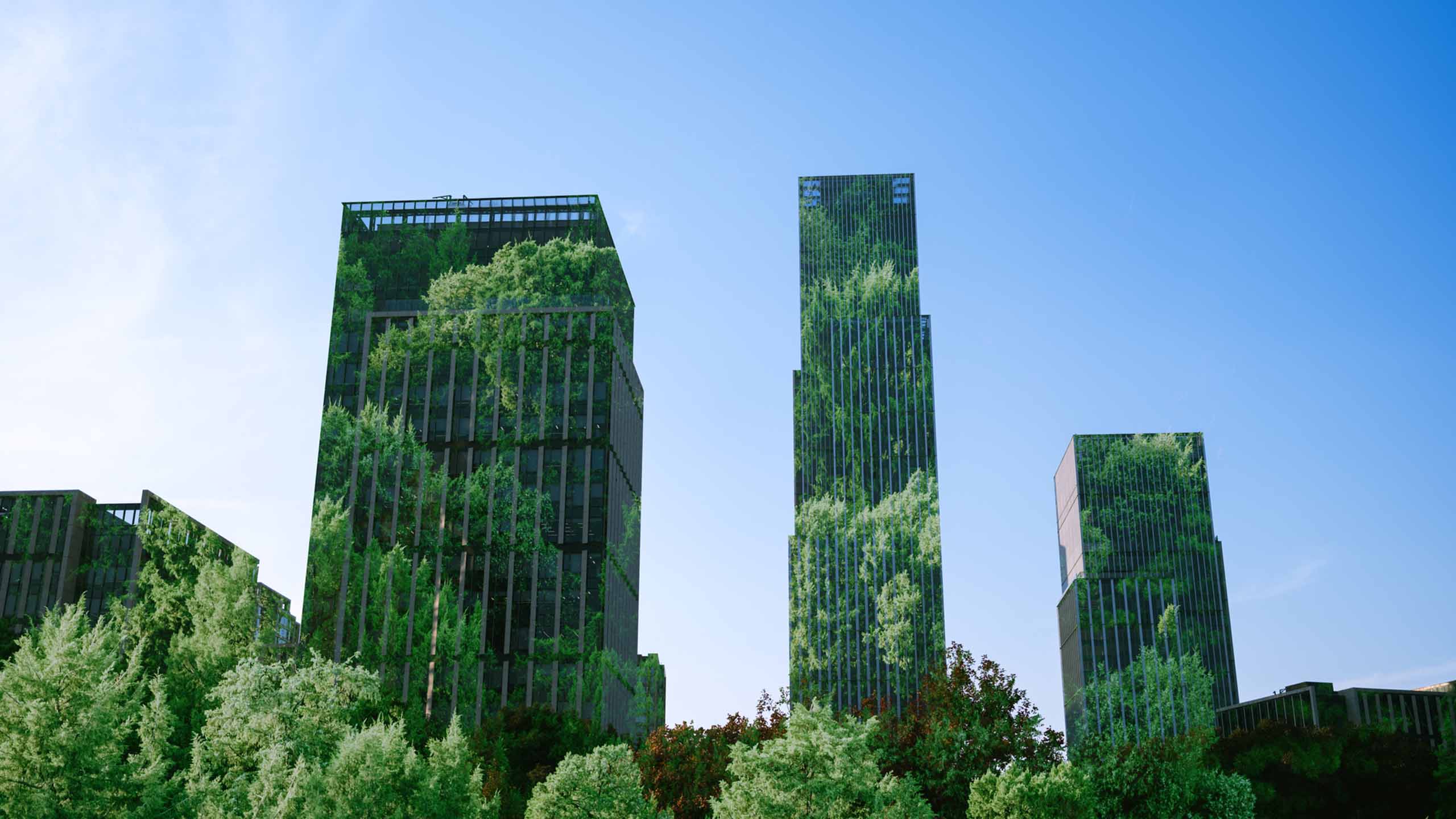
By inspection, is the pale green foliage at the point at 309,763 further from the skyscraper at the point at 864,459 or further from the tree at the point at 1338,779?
the skyscraper at the point at 864,459

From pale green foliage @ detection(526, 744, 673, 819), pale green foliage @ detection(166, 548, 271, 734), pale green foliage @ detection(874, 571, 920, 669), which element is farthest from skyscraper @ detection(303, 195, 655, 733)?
pale green foliage @ detection(526, 744, 673, 819)

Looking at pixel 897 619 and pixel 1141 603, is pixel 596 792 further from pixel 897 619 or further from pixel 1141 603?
pixel 1141 603

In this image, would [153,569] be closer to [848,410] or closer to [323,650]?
[323,650]

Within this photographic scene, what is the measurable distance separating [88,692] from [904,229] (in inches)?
5848

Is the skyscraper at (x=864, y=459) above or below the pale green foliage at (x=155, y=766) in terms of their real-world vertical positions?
above

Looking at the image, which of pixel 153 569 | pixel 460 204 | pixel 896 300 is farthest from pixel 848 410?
pixel 153 569

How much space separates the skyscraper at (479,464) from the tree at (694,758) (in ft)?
168

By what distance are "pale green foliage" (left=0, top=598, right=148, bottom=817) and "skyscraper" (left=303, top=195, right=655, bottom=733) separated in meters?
69.2

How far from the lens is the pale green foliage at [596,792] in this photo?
3872 centimetres

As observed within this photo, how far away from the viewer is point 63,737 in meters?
34.4

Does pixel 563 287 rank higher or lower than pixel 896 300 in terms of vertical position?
lower

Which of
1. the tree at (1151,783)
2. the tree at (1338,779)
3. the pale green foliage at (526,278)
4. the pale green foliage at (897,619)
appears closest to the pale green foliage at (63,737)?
the tree at (1151,783)

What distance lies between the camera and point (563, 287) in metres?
121

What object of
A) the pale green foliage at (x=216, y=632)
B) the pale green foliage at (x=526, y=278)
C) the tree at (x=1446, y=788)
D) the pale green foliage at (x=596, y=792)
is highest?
the pale green foliage at (x=526, y=278)
